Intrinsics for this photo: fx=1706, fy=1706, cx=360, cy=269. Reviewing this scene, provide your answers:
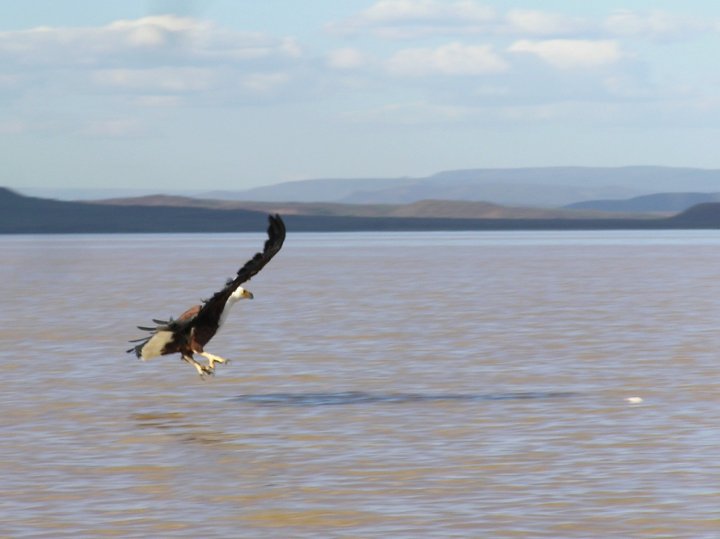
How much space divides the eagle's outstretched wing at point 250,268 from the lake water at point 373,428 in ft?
3.71

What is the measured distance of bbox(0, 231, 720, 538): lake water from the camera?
12.1 metres

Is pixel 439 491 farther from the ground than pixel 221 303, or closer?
closer

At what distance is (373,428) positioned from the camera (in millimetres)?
16562

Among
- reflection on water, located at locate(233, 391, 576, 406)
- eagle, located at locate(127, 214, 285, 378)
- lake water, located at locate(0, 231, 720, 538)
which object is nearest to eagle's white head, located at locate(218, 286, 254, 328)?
eagle, located at locate(127, 214, 285, 378)

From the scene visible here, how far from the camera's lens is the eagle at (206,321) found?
57.7 feet

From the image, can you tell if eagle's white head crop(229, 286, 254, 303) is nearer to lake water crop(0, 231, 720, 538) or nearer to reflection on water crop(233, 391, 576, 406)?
lake water crop(0, 231, 720, 538)

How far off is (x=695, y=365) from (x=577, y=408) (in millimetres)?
4814

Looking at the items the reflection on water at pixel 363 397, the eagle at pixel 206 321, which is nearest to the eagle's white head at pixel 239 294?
the eagle at pixel 206 321

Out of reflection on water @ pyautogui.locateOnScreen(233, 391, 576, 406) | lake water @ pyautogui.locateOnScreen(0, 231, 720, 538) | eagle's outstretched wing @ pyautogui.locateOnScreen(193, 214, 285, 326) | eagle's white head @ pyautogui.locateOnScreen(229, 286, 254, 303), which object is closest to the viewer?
lake water @ pyautogui.locateOnScreen(0, 231, 720, 538)

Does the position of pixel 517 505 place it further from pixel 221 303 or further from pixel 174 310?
pixel 174 310

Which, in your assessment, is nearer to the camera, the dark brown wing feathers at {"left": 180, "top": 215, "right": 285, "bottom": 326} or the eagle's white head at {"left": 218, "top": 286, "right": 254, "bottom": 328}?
the dark brown wing feathers at {"left": 180, "top": 215, "right": 285, "bottom": 326}

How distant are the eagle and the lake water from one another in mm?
694

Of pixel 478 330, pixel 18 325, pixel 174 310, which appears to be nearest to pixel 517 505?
pixel 478 330

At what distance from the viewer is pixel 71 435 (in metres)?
16.3
